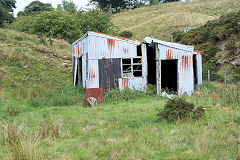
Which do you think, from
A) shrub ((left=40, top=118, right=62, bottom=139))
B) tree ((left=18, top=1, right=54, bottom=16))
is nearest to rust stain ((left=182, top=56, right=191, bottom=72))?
shrub ((left=40, top=118, right=62, bottom=139))

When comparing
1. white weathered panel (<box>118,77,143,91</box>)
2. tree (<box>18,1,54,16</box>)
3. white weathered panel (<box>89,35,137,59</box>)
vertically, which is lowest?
white weathered panel (<box>118,77,143,91</box>)

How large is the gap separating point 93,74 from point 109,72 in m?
0.97

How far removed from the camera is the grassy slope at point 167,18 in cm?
3906

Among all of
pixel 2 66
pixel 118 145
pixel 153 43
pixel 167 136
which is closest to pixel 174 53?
pixel 153 43

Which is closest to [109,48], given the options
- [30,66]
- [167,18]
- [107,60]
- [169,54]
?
[107,60]

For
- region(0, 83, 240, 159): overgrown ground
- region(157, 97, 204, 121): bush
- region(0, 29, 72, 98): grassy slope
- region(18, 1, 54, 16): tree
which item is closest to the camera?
region(0, 83, 240, 159): overgrown ground

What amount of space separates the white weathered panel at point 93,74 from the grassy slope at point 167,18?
22586 millimetres

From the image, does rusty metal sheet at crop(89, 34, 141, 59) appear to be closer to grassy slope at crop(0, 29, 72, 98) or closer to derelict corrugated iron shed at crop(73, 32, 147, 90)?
derelict corrugated iron shed at crop(73, 32, 147, 90)

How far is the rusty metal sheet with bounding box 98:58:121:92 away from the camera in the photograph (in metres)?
14.5

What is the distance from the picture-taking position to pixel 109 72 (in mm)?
14641

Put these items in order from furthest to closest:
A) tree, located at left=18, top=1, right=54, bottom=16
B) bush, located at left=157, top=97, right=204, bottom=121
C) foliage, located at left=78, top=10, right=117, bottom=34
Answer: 1. tree, located at left=18, top=1, right=54, bottom=16
2. foliage, located at left=78, top=10, right=117, bottom=34
3. bush, located at left=157, top=97, right=204, bottom=121

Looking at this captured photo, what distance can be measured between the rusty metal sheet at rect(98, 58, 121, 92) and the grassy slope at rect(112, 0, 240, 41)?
21.9 meters

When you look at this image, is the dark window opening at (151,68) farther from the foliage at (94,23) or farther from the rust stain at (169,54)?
the foliage at (94,23)

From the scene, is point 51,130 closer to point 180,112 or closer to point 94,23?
point 180,112
